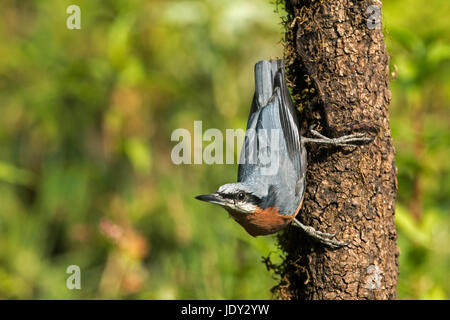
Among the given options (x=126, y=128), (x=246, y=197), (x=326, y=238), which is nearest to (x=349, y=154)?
(x=326, y=238)

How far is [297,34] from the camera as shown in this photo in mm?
2045

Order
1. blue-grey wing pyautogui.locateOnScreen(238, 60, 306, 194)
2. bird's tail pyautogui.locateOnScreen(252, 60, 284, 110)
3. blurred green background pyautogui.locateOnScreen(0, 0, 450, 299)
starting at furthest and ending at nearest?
blurred green background pyautogui.locateOnScreen(0, 0, 450, 299)
bird's tail pyautogui.locateOnScreen(252, 60, 284, 110)
blue-grey wing pyautogui.locateOnScreen(238, 60, 306, 194)

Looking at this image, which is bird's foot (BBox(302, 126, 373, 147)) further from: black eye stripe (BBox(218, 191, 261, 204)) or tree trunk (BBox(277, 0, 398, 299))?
black eye stripe (BBox(218, 191, 261, 204))

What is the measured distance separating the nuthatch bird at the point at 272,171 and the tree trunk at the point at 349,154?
66 mm

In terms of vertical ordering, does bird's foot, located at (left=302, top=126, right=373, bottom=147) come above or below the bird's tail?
below

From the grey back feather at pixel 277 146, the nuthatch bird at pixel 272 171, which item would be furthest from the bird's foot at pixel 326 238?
the grey back feather at pixel 277 146

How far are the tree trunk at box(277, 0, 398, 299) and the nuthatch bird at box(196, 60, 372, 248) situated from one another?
2.6 inches

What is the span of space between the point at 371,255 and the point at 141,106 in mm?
3224

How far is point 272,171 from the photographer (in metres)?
2.22

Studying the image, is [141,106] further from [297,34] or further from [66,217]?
[297,34]

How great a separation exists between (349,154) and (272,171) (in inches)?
15.0

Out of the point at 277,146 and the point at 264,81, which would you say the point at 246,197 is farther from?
the point at 264,81

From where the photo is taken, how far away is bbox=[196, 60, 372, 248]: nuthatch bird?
2.08 meters

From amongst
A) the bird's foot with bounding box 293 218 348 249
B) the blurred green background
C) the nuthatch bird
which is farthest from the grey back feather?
the blurred green background
